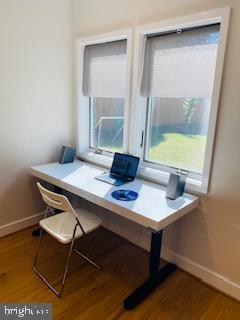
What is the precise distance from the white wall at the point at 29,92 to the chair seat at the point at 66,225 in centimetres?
72

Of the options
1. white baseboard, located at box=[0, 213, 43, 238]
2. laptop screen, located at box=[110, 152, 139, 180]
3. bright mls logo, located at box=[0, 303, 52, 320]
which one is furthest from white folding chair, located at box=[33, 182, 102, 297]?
white baseboard, located at box=[0, 213, 43, 238]

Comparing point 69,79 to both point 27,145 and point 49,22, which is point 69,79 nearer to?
point 49,22

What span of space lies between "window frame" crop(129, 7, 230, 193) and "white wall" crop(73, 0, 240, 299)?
4 centimetres

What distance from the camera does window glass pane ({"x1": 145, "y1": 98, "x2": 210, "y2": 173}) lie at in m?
1.90

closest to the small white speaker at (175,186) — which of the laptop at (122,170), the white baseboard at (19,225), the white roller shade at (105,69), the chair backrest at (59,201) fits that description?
the laptop at (122,170)

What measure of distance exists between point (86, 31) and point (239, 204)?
2.10 metres

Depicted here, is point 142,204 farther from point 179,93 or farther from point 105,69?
point 105,69

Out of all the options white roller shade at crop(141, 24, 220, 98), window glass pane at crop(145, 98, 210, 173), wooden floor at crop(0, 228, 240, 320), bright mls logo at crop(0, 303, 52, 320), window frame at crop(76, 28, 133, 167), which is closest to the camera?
bright mls logo at crop(0, 303, 52, 320)

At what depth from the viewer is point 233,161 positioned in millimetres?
1653

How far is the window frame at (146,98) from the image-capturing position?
62.7 inches

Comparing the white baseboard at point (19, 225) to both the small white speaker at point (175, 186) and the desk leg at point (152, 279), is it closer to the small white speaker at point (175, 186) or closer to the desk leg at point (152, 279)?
the desk leg at point (152, 279)

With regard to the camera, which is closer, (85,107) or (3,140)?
(3,140)

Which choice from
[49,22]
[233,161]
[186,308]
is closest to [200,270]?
[186,308]

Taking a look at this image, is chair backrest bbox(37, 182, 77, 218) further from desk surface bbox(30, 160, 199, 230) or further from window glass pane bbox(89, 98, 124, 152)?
window glass pane bbox(89, 98, 124, 152)
